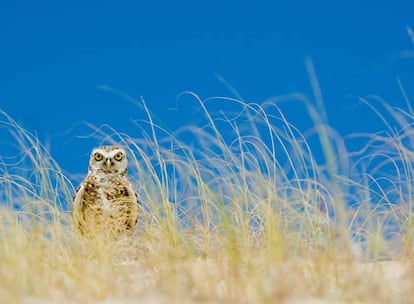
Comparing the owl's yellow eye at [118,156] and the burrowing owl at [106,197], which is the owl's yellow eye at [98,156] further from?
the owl's yellow eye at [118,156]

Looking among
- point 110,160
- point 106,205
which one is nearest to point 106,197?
point 106,205

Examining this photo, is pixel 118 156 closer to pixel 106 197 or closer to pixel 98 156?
pixel 98 156

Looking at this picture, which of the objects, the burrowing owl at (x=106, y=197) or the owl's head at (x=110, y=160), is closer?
the burrowing owl at (x=106, y=197)

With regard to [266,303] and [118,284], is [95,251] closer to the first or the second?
→ [118,284]

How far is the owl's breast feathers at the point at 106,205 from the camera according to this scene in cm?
→ 503

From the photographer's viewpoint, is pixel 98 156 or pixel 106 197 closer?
pixel 106 197

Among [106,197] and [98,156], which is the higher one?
[98,156]

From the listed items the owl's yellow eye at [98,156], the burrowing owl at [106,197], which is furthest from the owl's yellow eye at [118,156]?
the owl's yellow eye at [98,156]

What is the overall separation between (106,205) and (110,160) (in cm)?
31

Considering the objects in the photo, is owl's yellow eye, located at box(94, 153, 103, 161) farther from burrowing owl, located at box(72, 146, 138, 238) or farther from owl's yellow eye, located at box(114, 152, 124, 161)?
owl's yellow eye, located at box(114, 152, 124, 161)

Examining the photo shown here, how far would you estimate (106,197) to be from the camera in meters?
5.24

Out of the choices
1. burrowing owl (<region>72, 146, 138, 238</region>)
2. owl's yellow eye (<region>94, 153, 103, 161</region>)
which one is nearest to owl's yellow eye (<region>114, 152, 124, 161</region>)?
burrowing owl (<region>72, 146, 138, 238</region>)

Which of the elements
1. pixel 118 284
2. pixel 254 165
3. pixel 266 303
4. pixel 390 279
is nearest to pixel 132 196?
pixel 254 165

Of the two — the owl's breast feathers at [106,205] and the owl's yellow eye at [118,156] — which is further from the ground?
the owl's yellow eye at [118,156]
